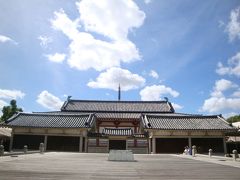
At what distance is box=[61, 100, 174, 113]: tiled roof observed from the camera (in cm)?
4766

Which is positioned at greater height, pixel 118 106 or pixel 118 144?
pixel 118 106

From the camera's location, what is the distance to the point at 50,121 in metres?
35.4

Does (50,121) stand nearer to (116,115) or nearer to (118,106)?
(116,115)

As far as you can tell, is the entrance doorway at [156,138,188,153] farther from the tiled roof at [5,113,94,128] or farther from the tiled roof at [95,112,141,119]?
the tiled roof at [95,112,141,119]

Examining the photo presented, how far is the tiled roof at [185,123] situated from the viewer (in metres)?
32.9

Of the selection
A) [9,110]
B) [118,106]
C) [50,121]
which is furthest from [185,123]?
[9,110]

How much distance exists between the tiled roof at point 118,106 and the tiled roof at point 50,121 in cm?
995

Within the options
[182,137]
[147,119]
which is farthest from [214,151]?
[147,119]

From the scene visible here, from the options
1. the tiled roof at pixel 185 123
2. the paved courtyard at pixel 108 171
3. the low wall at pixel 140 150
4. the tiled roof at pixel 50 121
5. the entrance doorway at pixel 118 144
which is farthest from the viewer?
the entrance doorway at pixel 118 144

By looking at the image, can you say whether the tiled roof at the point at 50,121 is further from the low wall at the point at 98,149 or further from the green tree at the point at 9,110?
the green tree at the point at 9,110

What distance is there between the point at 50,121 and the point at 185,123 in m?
19.6

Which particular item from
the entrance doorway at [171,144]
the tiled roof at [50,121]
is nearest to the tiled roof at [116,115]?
the tiled roof at [50,121]

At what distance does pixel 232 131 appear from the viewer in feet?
104

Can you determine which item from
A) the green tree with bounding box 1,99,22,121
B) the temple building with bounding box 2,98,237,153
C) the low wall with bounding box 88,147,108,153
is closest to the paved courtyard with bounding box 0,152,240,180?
the temple building with bounding box 2,98,237,153
